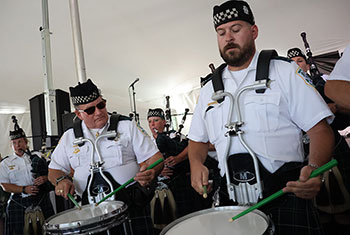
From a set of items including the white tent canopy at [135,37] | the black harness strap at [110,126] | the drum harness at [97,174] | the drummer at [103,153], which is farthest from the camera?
the white tent canopy at [135,37]

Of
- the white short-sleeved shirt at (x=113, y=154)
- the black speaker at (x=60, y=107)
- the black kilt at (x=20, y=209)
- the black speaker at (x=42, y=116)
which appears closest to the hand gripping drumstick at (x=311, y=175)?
the white short-sleeved shirt at (x=113, y=154)

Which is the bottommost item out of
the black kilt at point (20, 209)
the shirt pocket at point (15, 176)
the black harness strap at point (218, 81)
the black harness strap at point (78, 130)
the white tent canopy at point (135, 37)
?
the black kilt at point (20, 209)

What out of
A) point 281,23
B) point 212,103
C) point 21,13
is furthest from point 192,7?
point 212,103

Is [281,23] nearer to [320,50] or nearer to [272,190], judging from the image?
[320,50]

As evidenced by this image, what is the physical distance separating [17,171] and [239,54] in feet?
11.6

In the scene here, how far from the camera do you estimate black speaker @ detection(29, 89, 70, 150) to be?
141 inches

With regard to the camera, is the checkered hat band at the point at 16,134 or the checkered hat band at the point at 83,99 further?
the checkered hat band at the point at 16,134

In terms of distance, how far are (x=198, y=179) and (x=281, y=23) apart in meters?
4.49

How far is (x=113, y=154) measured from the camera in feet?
6.61

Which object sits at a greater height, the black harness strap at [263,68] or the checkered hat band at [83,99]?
the checkered hat band at [83,99]

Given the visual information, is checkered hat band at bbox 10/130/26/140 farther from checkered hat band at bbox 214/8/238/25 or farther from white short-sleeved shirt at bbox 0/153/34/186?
checkered hat band at bbox 214/8/238/25

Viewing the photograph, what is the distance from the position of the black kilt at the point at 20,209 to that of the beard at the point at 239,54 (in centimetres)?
315

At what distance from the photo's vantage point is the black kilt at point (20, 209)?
145 inches

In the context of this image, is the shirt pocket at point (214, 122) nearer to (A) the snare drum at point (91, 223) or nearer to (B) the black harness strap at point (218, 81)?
(B) the black harness strap at point (218, 81)
